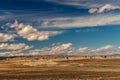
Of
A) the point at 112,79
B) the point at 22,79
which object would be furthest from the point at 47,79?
the point at 112,79

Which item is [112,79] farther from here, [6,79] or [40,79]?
[6,79]

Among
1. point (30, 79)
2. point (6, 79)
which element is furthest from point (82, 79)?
point (6, 79)

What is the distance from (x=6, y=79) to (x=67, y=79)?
1645cm

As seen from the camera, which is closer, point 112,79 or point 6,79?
point 112,79

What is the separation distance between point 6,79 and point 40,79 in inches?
364

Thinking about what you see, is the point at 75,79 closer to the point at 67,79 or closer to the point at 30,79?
the point at 67,79

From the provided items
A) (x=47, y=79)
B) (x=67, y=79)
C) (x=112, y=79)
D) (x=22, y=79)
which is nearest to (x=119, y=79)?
(x=112, y=79)

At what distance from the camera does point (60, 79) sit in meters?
76.8

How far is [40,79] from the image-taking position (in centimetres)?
7800

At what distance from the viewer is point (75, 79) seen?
3002 inches

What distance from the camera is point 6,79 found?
3118 inches

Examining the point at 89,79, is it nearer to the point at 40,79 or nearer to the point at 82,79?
the point at 82,79

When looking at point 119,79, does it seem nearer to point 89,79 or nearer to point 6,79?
point 89,79

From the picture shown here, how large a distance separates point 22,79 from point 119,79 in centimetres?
2526
